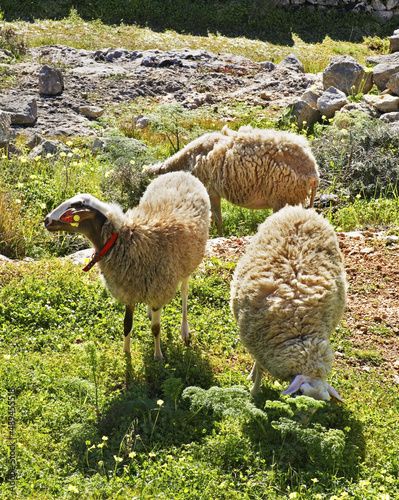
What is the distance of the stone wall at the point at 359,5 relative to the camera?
26.0m

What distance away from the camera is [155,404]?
196 inches

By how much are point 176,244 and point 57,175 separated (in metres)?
4.31

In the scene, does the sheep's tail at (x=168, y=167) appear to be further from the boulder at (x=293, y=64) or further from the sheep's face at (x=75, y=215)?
the boulder at (x=293, y=64)

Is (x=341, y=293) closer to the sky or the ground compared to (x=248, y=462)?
closer to the sky

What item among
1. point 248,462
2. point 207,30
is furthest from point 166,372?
point 207,30

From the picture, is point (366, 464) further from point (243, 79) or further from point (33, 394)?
point (243, 79)

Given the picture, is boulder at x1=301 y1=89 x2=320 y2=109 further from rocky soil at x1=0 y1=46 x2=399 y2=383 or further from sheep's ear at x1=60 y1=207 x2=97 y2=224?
sheep's ear at x1=60 y1=207 x2=97 y2=224

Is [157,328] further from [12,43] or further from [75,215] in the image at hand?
[12,43]

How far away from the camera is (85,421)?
4816mm

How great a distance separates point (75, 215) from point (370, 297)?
12.8 ft

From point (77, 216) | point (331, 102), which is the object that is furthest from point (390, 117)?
point (77, 216)

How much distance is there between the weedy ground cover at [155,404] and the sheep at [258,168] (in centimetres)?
110

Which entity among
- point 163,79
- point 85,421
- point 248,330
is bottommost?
point 85,421

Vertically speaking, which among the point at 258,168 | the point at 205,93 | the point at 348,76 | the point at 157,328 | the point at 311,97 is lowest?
the point at 157,328
